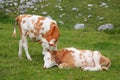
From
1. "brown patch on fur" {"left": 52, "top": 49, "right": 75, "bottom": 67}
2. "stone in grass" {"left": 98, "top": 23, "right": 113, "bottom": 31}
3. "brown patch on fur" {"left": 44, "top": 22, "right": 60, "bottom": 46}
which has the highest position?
"brown patch on fur" {"left": 44, "top": 22, "right": 60, "bottom": 46}

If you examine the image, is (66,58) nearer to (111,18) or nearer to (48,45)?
(48,45)

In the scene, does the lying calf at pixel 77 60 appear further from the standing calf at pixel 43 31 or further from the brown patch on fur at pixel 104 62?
the standing calf at pixel 43 31

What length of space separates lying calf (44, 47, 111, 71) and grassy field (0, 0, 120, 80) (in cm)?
24

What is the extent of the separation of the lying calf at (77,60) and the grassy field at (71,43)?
0.79ft

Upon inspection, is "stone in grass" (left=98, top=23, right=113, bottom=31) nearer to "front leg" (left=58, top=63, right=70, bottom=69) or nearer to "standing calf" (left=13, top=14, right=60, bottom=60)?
"standing calf" (left=13, top=14, right=60, bottom=60)

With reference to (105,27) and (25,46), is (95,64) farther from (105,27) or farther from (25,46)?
(105,27)

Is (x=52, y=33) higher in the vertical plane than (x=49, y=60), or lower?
higher

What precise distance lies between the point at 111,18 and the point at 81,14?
1.81 meters

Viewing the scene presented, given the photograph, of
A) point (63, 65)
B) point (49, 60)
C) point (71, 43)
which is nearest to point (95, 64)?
point (63, 65)

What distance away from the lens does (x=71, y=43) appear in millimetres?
18328

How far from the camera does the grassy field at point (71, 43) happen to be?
12.4 meters

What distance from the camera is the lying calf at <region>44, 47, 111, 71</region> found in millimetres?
12953

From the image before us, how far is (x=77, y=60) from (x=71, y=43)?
17.6ft

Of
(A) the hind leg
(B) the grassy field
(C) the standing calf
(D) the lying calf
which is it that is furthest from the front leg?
(A) the hind leg
